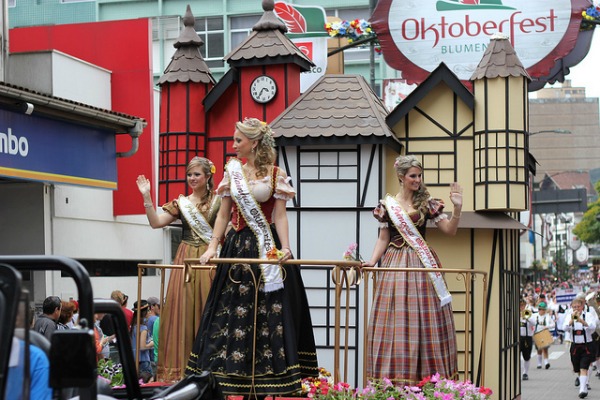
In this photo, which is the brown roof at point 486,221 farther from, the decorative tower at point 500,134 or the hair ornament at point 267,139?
the hair ornament at point 267,139

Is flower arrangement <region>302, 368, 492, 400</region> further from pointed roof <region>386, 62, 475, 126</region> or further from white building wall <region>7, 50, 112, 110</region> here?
white building wall <region>7, 50, 112, 110</region>

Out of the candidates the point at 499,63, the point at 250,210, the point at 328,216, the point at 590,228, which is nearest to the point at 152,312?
the point at 328,216

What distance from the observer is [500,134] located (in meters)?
12.6

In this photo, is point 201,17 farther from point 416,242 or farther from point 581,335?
point 416,242

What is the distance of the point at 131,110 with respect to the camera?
24.7 meters

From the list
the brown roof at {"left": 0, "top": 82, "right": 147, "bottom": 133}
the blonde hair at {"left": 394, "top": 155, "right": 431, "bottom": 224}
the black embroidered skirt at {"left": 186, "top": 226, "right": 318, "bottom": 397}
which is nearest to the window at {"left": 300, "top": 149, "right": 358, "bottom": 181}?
the blonde hair at {"left": 394, "top": 155, "right": 431, "bottom": 224}

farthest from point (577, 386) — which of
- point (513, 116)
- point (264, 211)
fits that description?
point (264, 211)

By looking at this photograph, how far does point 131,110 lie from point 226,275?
16670 mm

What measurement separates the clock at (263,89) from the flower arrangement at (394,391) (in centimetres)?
550

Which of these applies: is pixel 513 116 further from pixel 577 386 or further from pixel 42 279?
pixel 42 279

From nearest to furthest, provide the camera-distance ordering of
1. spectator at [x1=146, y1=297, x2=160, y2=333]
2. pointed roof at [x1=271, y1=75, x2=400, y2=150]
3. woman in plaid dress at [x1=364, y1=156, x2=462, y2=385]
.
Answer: woman in plaid dress at [x1=364, y1=156, x2=462, y2=385], pointed roof at [x1=271, y1=75, x2=400, y2=150], spectator at [x1=146, y1=297, x2=160, y2=333]

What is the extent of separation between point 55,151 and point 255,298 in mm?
12143

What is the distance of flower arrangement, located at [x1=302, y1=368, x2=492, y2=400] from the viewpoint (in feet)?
28.3

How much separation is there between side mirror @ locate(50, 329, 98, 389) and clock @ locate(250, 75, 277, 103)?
34.6 ft
